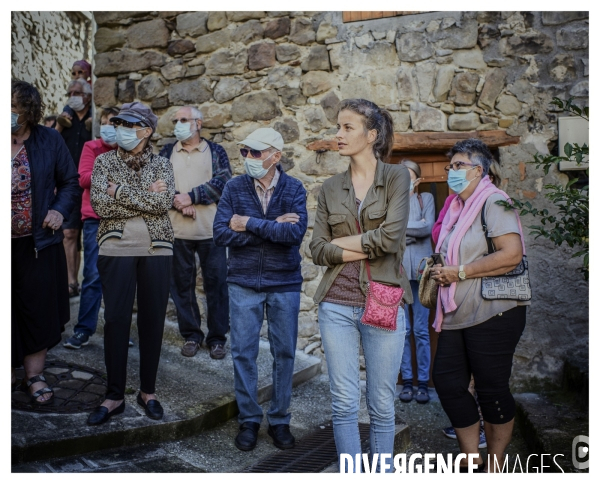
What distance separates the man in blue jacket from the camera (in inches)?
145

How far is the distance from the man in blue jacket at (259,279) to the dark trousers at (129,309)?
0.42m

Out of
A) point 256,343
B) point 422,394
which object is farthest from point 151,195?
point 422,394

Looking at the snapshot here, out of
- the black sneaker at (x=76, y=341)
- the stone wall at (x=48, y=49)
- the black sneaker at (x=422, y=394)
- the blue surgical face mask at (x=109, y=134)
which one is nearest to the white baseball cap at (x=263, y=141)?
the blue surgical face mask at (x=109, y=134)

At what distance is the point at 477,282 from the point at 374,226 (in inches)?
28.5

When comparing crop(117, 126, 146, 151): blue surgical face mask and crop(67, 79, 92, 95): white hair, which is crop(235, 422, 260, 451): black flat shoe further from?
crop(67, 79, 92, 95): white hair

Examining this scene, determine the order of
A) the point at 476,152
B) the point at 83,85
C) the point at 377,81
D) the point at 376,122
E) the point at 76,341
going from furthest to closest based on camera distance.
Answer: the point at 83,85, the point at 377,81, the point at 76,341, the point at 476,152, the point at 376,122

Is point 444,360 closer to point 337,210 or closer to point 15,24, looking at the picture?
point 337,210

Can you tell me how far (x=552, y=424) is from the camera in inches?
156

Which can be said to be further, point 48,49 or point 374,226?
point 48,49

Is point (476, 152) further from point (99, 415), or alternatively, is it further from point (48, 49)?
point (48, 49)

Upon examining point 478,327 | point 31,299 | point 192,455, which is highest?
point 31,299

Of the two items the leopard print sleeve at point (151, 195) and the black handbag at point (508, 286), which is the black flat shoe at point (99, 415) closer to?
the leopard print sleeve at point (151, 195)

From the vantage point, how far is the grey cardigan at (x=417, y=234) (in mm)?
4871

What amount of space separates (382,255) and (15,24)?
5.98 metres
